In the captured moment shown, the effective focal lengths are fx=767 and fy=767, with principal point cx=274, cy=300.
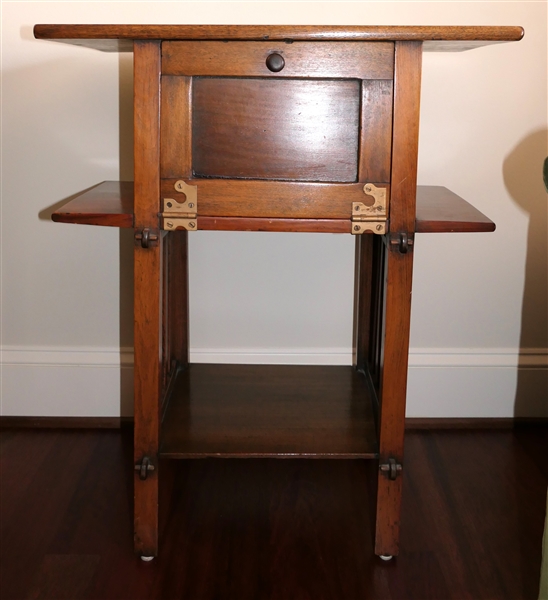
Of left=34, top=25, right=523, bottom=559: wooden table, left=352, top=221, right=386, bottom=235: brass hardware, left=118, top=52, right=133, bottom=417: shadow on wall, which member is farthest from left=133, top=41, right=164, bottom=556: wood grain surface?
left=118, top=52, right=133, bottom=417: shadow on wall

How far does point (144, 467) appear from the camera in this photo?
1.64 m

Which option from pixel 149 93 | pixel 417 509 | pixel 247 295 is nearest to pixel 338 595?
pixel 417 509

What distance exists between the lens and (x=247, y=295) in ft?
7.29

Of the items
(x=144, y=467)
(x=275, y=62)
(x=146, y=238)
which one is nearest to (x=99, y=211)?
(x=146, y=238)

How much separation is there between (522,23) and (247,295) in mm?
1051

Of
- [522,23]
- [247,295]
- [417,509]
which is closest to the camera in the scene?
[417,509]

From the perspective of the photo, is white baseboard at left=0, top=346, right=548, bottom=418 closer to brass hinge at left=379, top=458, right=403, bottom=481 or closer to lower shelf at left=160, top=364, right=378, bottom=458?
lower shelf at left=160, top=364, right=378, bottom=458

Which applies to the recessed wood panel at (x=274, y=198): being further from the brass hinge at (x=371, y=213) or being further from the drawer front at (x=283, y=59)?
the drawer front at (x=283, y=59)

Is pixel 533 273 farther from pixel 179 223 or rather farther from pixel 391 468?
pixel 179 223

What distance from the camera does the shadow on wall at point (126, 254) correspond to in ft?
6.75

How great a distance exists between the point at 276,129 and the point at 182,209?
24cm

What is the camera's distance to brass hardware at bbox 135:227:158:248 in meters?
1.52

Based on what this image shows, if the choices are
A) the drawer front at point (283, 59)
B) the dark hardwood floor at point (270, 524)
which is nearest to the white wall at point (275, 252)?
the dark hardwood floor at point (270, 524)

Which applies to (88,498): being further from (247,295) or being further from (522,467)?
(522,467)
